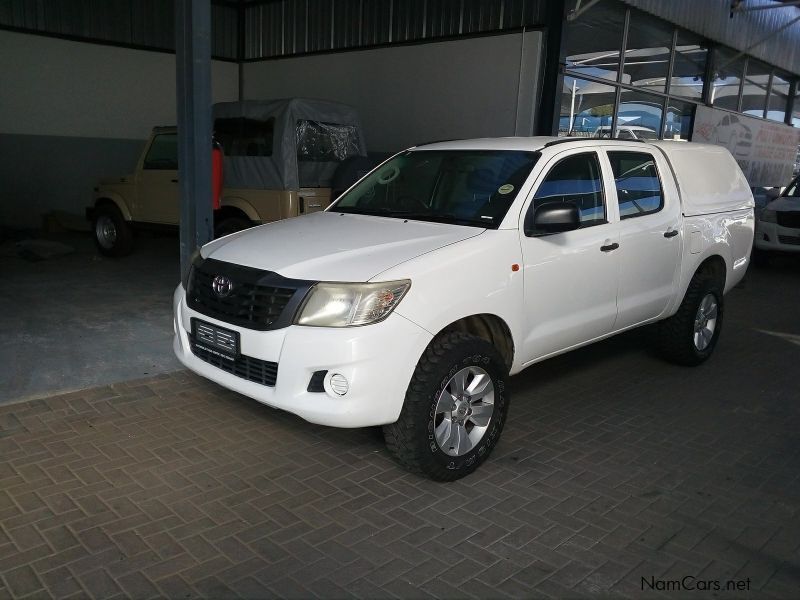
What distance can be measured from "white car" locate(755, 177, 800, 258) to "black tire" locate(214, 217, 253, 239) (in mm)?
8886

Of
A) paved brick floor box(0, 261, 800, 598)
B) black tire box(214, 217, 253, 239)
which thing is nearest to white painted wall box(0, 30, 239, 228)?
black tire box(214, 217, 253, 239)

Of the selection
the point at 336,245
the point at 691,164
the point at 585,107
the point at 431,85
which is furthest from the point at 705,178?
the point at 431,85

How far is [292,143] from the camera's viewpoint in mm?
8406

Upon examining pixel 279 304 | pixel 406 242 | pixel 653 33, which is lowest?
pixel 279 304

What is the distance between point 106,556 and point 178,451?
3.49 ft

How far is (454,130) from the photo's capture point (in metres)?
11.8

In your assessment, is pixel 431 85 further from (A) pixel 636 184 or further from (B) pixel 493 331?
(B) pixel 493 331

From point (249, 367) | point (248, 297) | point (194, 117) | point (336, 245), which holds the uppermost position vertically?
point (194, 117)

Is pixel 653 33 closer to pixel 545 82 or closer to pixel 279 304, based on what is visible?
pixel 545 82

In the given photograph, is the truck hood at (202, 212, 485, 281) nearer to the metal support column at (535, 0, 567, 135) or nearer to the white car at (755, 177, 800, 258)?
the metal support column at (535, 0, 567, 135)

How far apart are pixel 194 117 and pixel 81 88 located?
30.1ft

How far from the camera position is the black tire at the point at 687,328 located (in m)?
5.95

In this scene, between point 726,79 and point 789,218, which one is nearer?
point 789,218

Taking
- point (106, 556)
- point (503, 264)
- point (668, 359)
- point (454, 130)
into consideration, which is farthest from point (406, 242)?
point (454, 130)
